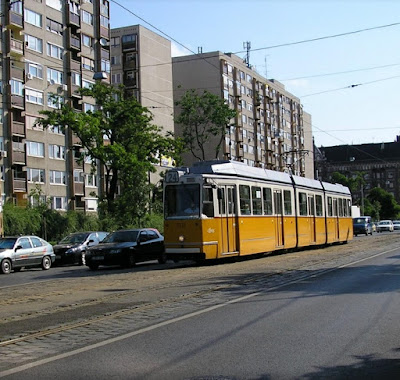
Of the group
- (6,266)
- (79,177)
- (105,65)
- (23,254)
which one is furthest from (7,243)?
(105,65)

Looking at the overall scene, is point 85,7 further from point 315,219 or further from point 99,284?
point 99,284

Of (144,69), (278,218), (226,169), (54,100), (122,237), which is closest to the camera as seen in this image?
(226,169)

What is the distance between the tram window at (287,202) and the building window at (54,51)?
39.0 m

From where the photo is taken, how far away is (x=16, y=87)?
54594 mm

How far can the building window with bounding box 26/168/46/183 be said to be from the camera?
55869mm

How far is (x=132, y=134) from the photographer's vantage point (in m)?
48.3

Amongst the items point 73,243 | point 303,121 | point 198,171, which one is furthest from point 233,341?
point 303,121

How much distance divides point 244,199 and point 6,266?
9.64 meters

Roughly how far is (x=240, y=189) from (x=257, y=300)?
11062mm

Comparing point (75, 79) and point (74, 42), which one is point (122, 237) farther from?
point (74, 42)

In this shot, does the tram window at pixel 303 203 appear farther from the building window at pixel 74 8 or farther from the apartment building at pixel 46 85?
the building window at pixel 74 8

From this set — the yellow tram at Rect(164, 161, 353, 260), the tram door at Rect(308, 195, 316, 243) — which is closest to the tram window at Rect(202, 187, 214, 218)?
the yellow tram at Rect(164, 161, 353, 260)

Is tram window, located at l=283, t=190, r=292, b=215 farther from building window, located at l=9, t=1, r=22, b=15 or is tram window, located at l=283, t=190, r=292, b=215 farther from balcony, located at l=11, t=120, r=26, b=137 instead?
building window, located at l=9, t=1, r=22, b=15

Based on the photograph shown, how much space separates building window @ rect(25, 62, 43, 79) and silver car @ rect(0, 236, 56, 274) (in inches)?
1301
